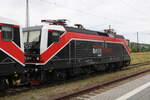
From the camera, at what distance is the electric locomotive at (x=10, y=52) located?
30.2 feet

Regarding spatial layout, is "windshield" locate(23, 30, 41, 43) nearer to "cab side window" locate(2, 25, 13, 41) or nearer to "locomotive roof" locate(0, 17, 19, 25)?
"locomotive roof" locate(0, 17, 19, 25)

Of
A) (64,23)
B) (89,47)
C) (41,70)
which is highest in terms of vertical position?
(64,23)

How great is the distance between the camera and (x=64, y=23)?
557 inches

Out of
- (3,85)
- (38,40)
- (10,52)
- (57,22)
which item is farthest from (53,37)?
(3,85)

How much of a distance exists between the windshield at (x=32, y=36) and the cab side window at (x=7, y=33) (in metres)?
2.53

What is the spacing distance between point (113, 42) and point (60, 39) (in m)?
7.22

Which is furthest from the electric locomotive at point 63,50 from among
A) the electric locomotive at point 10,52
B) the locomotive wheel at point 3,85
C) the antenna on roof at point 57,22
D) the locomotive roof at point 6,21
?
the locomotive roof at point 6,21

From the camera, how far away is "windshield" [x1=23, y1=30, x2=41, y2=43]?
12.1 m

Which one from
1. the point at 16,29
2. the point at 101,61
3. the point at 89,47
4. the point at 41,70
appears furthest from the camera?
the point at 101,61

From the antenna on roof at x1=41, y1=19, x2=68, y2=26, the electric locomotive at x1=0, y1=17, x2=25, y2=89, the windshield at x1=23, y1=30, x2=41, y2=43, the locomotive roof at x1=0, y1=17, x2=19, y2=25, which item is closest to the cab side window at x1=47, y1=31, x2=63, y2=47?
the windshield at x1=23, y1=30, x2=41, y2=43

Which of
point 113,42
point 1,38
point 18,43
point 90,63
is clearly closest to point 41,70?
point 18,43

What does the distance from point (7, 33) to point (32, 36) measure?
2967 millimetres

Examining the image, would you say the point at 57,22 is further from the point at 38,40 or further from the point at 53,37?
the point at 38,40

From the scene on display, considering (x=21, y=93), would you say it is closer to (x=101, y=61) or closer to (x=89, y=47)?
(x=89, y=47)
